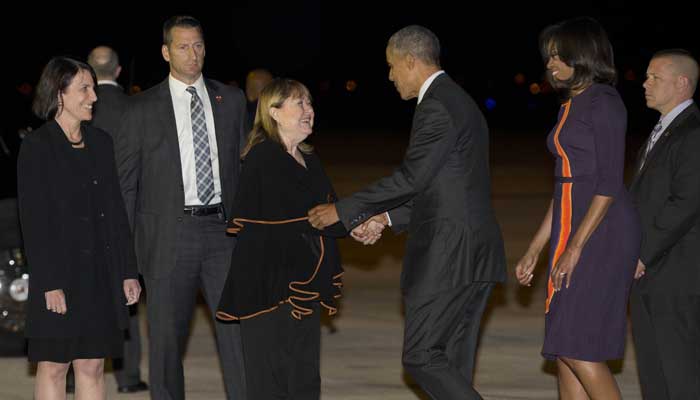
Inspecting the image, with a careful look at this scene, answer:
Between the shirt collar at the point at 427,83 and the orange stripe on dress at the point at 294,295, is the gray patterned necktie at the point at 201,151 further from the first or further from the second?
the shirt collar at the point at 427,83

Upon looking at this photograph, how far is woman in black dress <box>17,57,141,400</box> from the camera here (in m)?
5.71

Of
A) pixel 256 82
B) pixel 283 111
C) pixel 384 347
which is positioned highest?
pixel 283 111

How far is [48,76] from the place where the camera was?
19.0 ft

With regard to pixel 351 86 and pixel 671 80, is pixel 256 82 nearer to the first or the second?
pixel 671 80

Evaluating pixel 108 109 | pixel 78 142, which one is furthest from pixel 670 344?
pixel 108 109

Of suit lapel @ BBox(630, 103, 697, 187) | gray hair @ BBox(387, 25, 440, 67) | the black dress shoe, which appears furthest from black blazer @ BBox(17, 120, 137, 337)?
suit lapel @ BBox(630, 103, 697, 187)

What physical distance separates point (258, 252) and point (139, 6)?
60949 mm

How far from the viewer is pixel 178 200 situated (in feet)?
22.1

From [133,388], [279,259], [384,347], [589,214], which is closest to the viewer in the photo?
[589,214]

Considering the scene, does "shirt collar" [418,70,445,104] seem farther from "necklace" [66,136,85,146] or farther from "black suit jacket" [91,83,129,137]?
"black suit jacket" [91,83,129,137]

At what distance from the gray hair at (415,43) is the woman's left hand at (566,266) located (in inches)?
45.6

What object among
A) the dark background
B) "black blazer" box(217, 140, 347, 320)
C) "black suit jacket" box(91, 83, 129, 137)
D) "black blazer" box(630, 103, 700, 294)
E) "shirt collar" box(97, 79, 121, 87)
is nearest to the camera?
"black blazer" box(217, 140, 347, 320)

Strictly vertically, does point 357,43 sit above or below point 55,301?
below

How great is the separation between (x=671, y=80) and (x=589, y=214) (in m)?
1.14
